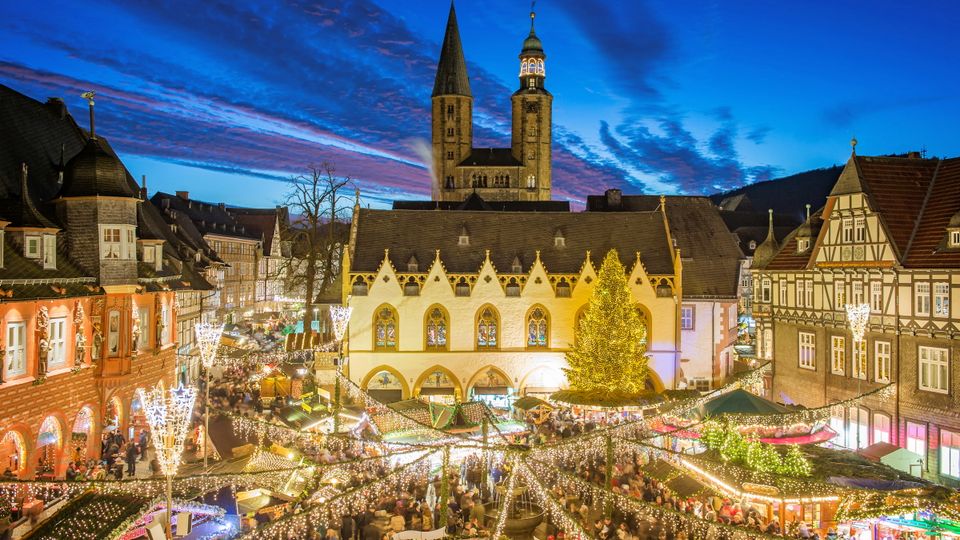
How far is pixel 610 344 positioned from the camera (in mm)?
34125

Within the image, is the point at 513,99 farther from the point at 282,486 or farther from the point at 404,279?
the point at 282,486

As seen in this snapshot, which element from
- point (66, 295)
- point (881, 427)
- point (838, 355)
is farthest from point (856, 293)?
point (66, 295)

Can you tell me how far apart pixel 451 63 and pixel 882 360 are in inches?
3228

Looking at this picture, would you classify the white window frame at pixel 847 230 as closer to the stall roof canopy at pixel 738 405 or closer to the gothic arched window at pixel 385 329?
the stall roof canopy at pixel 738 405

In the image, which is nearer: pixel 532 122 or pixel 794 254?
pixel 794 254

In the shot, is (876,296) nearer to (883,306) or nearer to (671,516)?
(883,306)

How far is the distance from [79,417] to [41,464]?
10.4 ft

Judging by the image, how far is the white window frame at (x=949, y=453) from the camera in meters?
26.4

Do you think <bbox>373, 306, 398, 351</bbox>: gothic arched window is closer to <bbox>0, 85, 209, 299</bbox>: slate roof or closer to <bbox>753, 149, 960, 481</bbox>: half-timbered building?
<bbox>0, 85, 209, 299</bbox>: slate roof

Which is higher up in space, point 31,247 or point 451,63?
point 451,63

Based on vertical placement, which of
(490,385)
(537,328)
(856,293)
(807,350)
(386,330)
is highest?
(856,293)

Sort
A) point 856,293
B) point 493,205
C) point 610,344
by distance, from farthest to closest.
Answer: point 493,205
point 610,344
point 856,293

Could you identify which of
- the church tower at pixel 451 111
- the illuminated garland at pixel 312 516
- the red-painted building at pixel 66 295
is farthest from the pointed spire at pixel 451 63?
the illuminated garland at pixel 312 516

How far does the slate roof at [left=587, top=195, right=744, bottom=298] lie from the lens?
1708 inches
